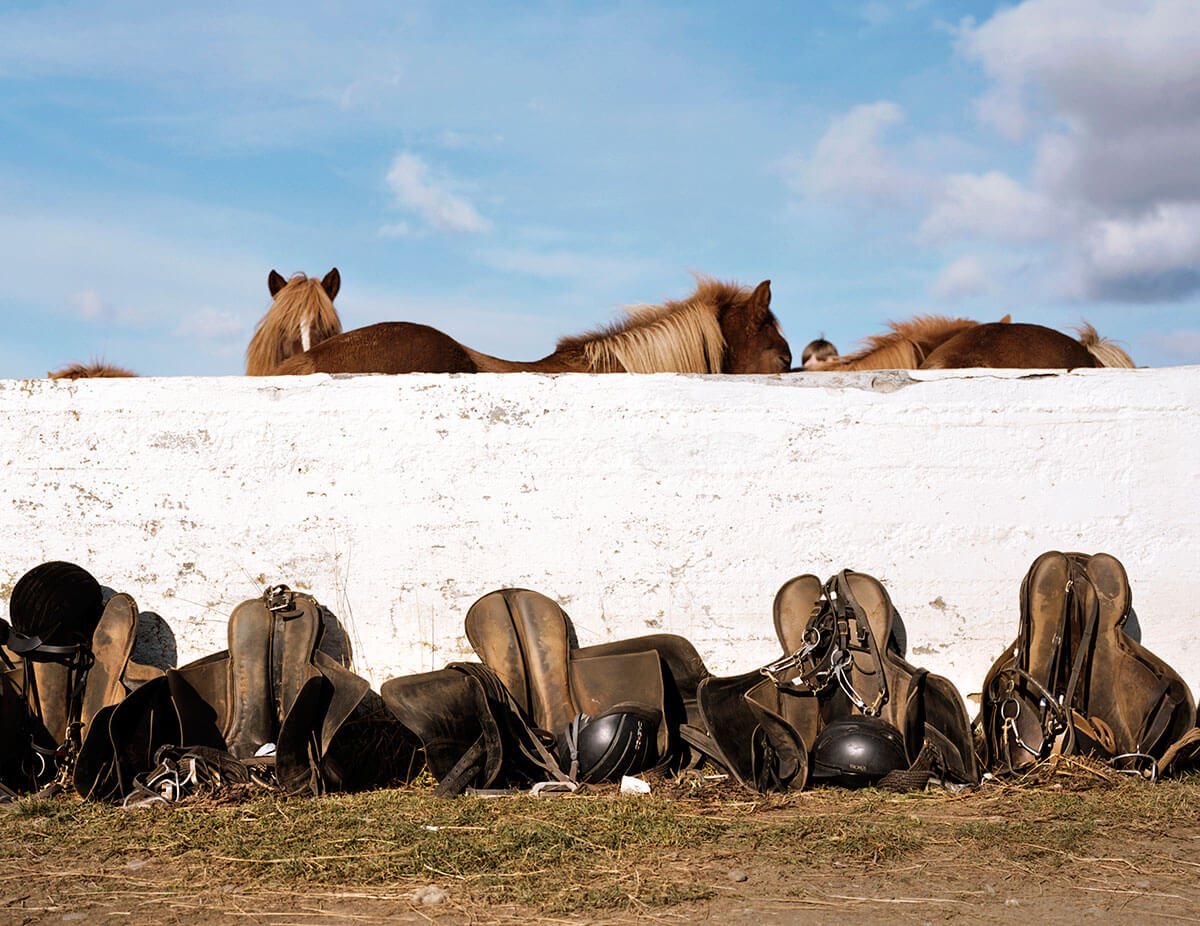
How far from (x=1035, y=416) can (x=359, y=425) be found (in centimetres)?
256

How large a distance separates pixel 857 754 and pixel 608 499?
1278 mm

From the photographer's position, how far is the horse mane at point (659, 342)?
5711 mm

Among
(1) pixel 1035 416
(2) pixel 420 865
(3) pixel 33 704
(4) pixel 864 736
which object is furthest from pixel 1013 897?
(3) pixel 33 704

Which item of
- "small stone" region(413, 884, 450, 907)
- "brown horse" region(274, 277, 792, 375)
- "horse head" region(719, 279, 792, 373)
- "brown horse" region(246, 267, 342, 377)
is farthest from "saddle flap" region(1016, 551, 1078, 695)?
"brown horse" region(246, 267, 342, 377)

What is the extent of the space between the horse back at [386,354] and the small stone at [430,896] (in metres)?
3.47

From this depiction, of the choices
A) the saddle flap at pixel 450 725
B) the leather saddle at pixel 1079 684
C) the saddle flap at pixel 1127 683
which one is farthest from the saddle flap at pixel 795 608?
the saddle flap at pixel 450 725

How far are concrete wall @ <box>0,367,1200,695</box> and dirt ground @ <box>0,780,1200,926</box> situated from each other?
3.13ft

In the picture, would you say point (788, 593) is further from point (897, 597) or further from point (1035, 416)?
point (1035, 416)

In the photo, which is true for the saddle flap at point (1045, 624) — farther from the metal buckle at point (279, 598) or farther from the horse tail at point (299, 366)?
the horse tail at point (299, 366)

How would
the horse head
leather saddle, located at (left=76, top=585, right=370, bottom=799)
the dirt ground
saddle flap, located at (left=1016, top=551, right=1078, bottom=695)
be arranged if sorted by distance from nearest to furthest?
1. the dirt ground
2. leather saddle, located at (left=76, top=585, right=370, bottom=799)
3. saddle flap, located at (left=1016, top=551, right=1078, bottom=695)
4. the horse head

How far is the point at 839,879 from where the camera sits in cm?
222

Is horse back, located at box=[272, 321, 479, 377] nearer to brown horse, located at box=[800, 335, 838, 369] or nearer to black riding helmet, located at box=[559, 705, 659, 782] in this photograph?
black riding helmet, located at box=[559, 705, 659, 782]

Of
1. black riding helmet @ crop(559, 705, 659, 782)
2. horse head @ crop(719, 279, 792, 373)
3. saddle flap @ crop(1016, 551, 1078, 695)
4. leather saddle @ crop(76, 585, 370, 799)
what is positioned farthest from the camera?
horse head @ crop(719, 279, 792, 373)

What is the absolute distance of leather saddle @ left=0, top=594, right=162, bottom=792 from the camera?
10.3 feet
